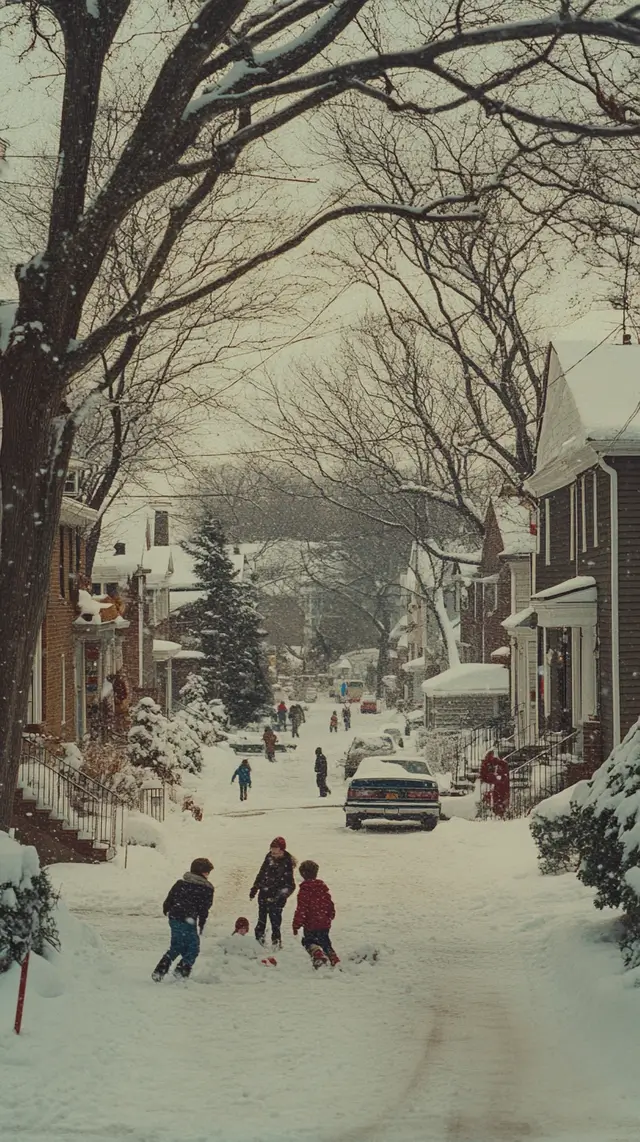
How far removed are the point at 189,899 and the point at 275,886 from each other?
208cm

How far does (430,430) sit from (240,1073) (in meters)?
28.4

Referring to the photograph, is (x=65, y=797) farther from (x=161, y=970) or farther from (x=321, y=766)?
(x=321, y=766)

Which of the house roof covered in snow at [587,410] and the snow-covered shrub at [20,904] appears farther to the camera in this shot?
the house roof covered in snow at [587,410]

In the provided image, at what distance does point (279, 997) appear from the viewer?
498 inches

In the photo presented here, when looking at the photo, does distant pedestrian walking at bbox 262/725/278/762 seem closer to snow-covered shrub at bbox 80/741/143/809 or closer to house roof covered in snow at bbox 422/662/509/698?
house roof covered in snow at bbox 422/662/509/698

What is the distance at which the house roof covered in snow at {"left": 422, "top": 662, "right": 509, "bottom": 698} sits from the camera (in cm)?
5050

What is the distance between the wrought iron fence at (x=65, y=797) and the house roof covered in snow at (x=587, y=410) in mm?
10878

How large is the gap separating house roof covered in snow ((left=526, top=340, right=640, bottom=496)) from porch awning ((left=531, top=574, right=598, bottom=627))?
250 centimetres

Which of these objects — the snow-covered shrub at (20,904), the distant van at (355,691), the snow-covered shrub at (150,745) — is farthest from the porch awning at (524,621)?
the distant van at (355,691)

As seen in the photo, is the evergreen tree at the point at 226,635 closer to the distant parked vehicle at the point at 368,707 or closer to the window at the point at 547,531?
the distant parked vehicle at the point at 368,707

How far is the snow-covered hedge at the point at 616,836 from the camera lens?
1212cm

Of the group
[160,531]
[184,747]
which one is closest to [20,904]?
[184,747]

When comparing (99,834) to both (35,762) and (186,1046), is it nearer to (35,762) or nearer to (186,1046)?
(35,762)

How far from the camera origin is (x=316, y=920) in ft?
45.6
